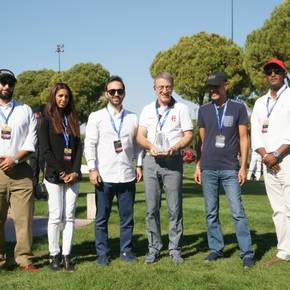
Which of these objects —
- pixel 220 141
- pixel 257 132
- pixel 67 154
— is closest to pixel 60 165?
pixel 67 154

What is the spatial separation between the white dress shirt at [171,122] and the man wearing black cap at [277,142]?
33.5 inches

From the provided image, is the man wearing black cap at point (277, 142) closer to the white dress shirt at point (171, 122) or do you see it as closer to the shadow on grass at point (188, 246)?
the shadow on grass at point (188, 246)

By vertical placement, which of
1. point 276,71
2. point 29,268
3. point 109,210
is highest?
point 276,71

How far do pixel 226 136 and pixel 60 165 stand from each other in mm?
2003

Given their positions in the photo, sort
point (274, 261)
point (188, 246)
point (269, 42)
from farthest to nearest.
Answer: point (269, 42), point (188, 246), point (274, 261)

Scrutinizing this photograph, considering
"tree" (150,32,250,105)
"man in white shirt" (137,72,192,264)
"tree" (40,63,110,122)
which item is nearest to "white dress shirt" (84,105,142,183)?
"man in white shirt" (137,72,192,264)

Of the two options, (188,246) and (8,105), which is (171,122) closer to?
(8,105)

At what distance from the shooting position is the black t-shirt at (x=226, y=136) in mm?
6172

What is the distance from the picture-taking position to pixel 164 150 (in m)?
6.14

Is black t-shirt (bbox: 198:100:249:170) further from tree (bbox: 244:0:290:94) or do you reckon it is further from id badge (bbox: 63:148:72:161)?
tree (bbox: 244:0:290:94)

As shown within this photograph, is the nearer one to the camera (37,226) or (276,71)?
(276,71)

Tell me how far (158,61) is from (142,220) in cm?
3047

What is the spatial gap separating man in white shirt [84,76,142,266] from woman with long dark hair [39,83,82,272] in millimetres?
218

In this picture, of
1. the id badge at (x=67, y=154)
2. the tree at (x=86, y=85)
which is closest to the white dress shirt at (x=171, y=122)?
the id badge at (x=67, y=154)
